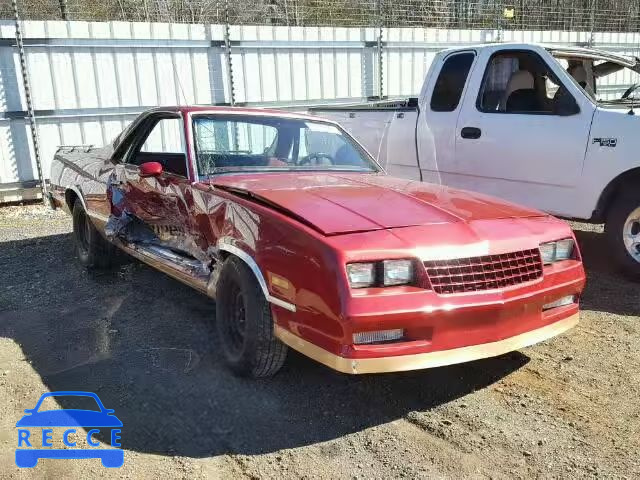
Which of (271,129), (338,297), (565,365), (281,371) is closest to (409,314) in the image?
(338,297)

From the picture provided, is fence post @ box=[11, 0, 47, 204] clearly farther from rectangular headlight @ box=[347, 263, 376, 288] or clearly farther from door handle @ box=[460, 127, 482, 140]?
rectangular headlight @ box=[347, 263, 376, 288]

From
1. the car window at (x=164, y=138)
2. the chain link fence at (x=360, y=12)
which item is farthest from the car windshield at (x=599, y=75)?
the chain link fence at (x=360, y=12)

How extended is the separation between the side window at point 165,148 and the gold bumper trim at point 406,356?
68.7 inches

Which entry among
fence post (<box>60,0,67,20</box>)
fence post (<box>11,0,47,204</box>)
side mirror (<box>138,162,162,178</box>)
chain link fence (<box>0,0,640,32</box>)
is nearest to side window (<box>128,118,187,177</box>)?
side mirror (<box>138,162,162,178</box>)

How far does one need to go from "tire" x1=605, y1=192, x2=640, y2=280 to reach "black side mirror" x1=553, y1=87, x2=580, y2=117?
820 millimetres

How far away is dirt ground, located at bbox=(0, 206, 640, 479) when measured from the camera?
259 cm

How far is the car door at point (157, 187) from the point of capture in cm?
410

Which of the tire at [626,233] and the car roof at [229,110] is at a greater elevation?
the car roof at [229,110]

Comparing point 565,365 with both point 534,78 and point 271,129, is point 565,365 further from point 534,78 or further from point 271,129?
point 534,78

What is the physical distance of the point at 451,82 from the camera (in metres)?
6.02

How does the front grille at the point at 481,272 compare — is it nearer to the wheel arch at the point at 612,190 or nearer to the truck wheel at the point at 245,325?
the truck wheel at the point at 245,325

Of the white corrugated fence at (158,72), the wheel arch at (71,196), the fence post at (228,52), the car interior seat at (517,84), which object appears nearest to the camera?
the car interior seat at (517,84)

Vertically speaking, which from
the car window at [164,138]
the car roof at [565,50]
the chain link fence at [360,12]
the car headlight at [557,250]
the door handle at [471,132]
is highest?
the chain link fence at [360,12]

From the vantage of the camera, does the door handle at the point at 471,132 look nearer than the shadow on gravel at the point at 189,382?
No
